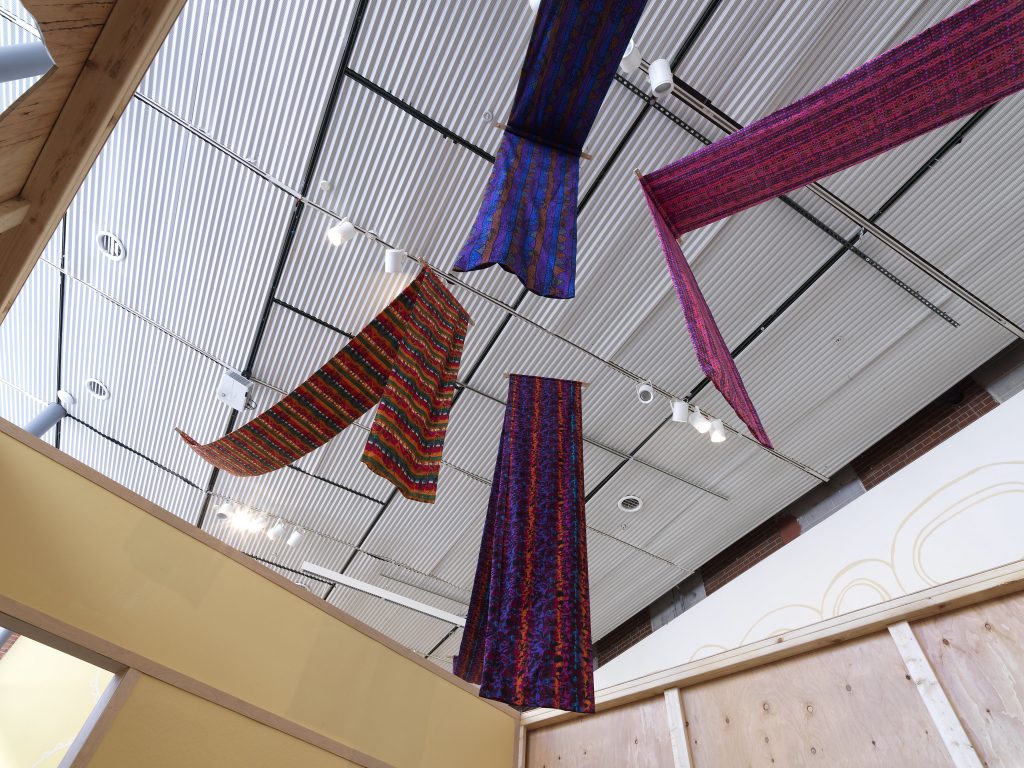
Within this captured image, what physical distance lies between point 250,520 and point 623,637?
4727 mm

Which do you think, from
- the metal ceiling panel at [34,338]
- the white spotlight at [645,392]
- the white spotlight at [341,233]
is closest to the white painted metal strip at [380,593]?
the metal ceiling panel at [34,338]

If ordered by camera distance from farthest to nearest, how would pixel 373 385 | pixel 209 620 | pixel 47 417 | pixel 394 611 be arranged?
1. pixel 394 611
2. pixel 47 417
3. pixel 373 385
4. pixel 209 620

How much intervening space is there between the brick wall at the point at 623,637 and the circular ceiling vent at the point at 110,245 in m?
6.56

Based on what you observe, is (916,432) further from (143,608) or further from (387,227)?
(143,608)

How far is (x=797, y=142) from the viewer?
7.28ft

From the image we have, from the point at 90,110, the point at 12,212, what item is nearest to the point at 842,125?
the point at 90,110

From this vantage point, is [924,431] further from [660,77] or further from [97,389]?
[97,389]

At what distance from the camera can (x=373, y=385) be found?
301cm

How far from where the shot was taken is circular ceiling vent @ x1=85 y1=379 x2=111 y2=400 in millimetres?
5332

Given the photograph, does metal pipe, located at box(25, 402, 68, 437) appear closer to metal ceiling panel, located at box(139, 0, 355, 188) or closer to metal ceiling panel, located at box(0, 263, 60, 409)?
metal ceiling panel, located at box(0, 263, 60, 409)

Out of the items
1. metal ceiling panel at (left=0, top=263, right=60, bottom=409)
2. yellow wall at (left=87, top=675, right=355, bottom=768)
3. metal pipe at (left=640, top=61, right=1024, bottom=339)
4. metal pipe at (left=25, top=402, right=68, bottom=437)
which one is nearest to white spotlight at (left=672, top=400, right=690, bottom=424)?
metal pipe at (left=640, top=61, right=1024, bottom=339)

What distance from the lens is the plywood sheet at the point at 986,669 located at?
1.83 metres

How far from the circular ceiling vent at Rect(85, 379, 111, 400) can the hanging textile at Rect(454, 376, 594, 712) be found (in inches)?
168

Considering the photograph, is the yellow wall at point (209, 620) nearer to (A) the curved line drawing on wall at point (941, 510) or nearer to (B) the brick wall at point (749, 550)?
(A) the curved line drawing on wall at point (941, 510)
